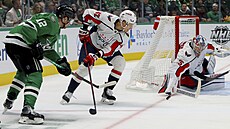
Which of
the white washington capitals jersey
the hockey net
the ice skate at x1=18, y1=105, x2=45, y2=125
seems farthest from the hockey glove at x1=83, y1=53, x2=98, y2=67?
the hockey net

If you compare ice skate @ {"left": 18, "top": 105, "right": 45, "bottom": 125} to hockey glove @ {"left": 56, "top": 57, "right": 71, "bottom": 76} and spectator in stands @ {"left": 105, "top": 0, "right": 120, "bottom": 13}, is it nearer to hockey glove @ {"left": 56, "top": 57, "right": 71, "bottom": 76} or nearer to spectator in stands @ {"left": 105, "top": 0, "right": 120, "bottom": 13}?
hockey glove @ {"left": 56, "top": 57, "right": 71, "bottom": 76}

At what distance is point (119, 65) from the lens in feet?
20.6

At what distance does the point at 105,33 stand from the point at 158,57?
1.81 meters

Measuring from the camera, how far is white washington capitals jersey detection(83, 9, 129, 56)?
604 cm

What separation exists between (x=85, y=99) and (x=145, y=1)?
713 cm

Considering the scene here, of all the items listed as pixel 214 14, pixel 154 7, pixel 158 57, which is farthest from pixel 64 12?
pixel 214 14

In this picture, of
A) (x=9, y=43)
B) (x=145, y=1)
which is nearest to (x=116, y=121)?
(x=9, y=43)

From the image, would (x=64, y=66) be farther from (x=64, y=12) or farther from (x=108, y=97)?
(x=108, y=97)

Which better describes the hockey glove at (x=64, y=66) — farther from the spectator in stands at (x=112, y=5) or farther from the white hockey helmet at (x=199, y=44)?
the spectator in stands at (x=112, y=5)

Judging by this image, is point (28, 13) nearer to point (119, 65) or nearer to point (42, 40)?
point (119, 65)

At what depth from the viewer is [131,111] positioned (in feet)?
19.1

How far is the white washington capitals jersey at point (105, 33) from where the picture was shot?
19.8ft

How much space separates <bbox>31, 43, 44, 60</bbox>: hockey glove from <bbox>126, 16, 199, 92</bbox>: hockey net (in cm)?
268

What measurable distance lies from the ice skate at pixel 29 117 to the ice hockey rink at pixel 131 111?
0.17ft
